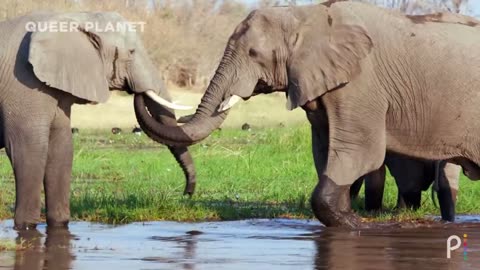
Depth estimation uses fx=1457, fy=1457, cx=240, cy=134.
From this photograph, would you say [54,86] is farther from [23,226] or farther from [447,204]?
[447,204]

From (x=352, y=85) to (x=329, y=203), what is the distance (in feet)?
3.11

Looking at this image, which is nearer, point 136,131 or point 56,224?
point 56,224

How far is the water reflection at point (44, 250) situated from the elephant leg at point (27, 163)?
0.59 ft

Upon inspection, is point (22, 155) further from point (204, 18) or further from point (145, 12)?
point (204, 18)

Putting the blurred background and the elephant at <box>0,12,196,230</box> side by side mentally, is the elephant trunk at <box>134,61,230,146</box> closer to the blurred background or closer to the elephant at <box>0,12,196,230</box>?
the elephant at <box>0,12,196,230</box>

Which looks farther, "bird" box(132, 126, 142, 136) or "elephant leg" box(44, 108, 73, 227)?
"bird" box(132, 126, 142, 136)

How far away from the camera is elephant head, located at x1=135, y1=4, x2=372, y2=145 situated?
1138 centimetres

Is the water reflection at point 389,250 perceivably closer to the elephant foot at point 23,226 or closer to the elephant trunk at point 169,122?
the elephant trunk at point 169,122

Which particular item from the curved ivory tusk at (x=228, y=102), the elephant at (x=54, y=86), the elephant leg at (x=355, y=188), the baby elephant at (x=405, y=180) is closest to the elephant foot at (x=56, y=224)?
the elephant at (x=54, y=86)

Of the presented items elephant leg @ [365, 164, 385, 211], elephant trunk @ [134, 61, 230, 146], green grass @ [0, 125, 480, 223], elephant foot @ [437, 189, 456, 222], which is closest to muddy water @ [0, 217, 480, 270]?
elephant foot @ [437, 189, 456, 222]

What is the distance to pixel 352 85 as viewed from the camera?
1146 cm

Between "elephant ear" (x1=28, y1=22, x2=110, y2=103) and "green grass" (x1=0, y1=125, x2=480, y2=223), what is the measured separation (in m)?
1.14

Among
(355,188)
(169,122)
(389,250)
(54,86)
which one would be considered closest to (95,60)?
(54,86)

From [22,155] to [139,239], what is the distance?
122 cm
